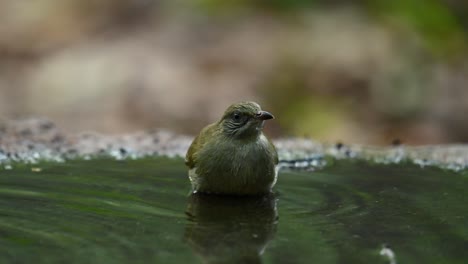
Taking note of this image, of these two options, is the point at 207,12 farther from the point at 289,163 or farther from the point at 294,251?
the point at 294,251

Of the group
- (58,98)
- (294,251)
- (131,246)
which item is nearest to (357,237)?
(294,251)

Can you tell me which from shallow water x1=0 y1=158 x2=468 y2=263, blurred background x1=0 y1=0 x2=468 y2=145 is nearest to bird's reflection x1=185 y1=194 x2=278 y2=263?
shallow water x1=0 y1=158 x2=468 y2=263

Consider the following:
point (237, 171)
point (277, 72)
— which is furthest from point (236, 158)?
point (277, 72)

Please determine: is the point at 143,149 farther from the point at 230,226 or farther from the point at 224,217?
the point at 230,226

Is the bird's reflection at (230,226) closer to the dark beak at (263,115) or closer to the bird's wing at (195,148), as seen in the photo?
the bird's wing at (195,148)

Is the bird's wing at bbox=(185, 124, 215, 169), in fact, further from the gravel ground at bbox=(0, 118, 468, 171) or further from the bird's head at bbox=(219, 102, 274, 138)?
the gravel ground at bbox=(0, 118, 468, 171)

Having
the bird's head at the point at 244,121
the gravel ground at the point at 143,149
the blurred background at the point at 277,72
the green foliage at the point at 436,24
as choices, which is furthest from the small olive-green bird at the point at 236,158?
the green foliage at the point at 436,24
